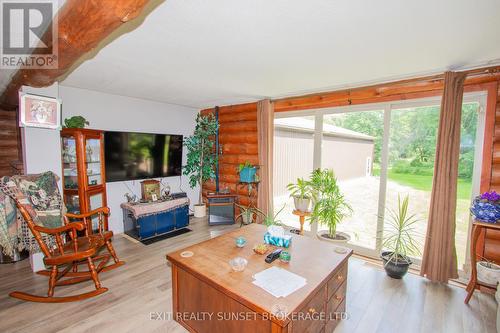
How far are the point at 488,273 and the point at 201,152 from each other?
4.29 m

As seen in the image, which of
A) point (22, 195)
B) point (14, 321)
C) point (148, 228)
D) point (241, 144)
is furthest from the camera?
point (241, 144)

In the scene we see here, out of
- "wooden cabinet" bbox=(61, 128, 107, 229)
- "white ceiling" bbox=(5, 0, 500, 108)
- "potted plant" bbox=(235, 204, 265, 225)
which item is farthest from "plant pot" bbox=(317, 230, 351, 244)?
"wooden cabinet" bbox=(61, 128, 107, 229)

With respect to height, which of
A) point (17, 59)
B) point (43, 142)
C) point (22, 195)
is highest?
point (17, 59)

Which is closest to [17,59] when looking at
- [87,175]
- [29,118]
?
[29,118]

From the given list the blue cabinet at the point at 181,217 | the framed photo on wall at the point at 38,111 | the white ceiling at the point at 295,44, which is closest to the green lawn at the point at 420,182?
the white ceiling at the point at 295,44

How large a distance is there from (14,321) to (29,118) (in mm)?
1946

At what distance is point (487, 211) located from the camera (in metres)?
2.12

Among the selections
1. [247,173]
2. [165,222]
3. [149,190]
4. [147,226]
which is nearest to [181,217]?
[165,222]

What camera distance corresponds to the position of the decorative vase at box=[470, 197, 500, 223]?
2092 millimetres

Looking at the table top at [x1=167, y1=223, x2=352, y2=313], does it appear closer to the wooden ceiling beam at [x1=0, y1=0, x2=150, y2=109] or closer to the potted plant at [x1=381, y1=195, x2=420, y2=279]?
the potted plant at [x1=381, y1=195, x2=420, y2=279]

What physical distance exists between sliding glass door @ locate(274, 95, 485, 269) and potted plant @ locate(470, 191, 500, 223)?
1.31 feet

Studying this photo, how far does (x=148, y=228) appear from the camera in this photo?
3633 millimetres

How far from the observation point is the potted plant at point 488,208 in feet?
6.87

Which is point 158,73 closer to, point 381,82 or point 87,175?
point 87,175
